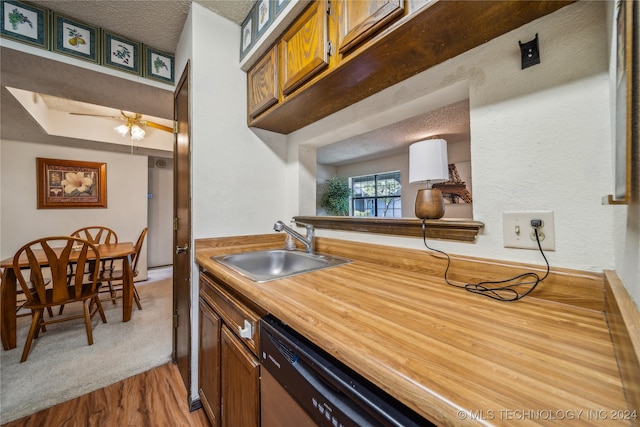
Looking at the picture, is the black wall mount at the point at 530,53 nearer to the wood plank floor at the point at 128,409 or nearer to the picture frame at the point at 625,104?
the picture frame at the point at 625,104

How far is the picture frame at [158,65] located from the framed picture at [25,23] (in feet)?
1.64

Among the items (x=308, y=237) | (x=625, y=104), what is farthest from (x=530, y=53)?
(x=308, y=237)

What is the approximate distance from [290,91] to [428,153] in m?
0.73

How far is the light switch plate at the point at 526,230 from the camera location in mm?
664

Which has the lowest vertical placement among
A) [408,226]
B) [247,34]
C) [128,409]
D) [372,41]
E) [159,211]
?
[128,409]

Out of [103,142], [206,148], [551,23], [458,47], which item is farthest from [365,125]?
[103,142]

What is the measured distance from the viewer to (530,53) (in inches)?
27.1

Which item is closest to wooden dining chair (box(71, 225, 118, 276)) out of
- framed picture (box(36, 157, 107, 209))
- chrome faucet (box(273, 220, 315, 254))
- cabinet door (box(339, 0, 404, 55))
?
framed picture (box(36, 157, 107, 209))

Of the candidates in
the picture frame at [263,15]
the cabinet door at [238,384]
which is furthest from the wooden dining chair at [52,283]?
the picture frame at [263,15]

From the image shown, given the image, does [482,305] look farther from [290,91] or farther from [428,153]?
[290,91]

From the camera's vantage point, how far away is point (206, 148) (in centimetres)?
137

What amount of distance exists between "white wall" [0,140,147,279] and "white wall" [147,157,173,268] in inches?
21.3

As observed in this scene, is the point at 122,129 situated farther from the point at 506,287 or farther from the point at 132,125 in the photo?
the point at 506,287

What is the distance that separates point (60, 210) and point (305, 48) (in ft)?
13.6
